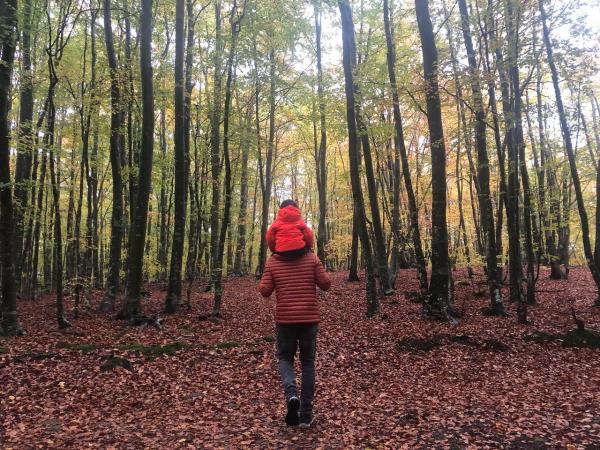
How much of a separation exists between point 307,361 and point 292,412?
62 cm

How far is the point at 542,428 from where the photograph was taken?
15.9 feet

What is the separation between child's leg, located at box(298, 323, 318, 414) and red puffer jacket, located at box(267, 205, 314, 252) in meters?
0.94

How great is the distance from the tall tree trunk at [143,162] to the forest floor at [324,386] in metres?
1.11

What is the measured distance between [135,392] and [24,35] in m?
13.7

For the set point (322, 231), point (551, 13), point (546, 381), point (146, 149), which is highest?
point (551, 13)

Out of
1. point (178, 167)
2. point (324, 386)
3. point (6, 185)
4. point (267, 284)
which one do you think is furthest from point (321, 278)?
point (178, 167)

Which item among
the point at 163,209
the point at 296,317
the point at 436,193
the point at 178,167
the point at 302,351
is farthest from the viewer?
the point at 163,209

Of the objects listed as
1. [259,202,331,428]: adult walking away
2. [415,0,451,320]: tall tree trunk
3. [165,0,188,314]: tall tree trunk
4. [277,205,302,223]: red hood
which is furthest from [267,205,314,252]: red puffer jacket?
[165,0,188,314]: tall tree trunk

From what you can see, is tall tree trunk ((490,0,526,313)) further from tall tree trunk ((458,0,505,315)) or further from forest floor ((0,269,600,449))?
forest floor ((0,269,600,449))

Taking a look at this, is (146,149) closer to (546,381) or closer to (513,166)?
(513,166)

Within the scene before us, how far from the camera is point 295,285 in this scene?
4.74 m

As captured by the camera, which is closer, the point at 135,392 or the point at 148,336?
the point at 135,392

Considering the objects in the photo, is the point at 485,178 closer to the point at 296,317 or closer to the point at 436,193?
the point at 436,193

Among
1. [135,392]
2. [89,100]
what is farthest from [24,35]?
[135,392]
